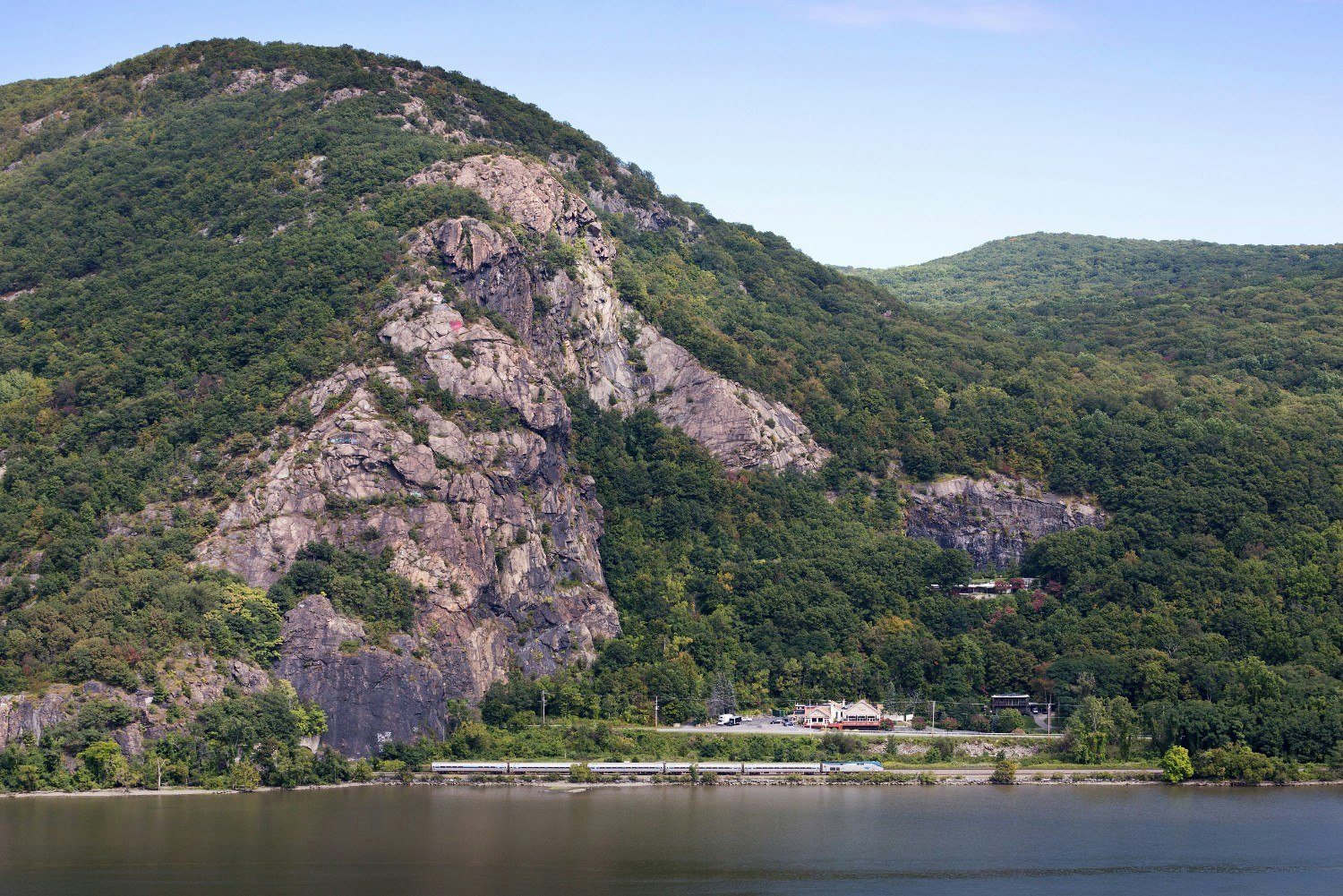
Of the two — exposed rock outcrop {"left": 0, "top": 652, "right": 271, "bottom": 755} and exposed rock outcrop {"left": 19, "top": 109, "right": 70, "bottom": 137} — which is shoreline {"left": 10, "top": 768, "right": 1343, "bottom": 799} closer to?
exposed rock outcrop {"left": 0, "top": 652, "right": 271, "bottom": 755}

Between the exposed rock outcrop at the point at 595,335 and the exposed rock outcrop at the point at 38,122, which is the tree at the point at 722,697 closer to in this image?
the exposed rock outcrop at the point at 595,335

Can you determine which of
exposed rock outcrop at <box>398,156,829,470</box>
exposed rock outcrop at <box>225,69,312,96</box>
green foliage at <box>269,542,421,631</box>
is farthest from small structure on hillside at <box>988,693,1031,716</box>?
exposed rock outcrop at <box>225,69,312,96</box>

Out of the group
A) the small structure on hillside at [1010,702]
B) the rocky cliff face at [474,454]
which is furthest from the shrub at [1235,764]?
the rocky cliff face at [474,454]

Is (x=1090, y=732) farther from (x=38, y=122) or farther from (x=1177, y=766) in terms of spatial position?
(x=38, y=122)

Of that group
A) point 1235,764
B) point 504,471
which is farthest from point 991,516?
point 504,471

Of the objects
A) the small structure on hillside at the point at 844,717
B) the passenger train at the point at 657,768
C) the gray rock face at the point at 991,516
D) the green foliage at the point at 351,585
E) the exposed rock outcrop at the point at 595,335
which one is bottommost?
the passenger train at the point at 657,768

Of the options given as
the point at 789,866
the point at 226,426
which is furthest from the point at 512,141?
the point at 789,866

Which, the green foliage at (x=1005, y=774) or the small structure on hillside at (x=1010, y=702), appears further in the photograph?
the small structure on hillside at (x=1010, y=702)
